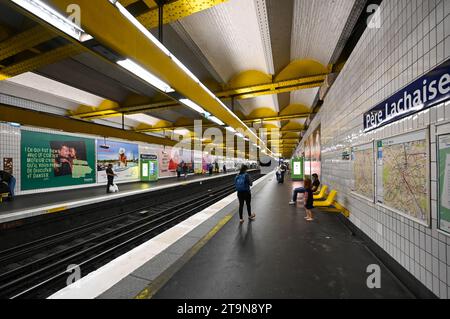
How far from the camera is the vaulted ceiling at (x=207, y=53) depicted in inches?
117

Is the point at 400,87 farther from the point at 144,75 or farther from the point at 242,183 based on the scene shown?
the point at 144,75

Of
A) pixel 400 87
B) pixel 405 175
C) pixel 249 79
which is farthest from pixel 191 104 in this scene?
pixel 405 175

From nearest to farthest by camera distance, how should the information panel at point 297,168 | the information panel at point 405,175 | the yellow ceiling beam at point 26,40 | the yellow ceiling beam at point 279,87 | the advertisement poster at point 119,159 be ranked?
the information panel at point 405,175
the yellow ceiling beam at point 26,40
the yellow ceiling beam at point 279,87
the advertisement poster at point 119,159
the information panel at point 297,168

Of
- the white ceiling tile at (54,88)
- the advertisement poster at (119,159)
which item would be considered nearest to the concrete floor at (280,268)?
the white ceiling tile at (54,88)

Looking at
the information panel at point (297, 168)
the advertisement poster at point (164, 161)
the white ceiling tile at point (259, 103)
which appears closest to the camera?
the white ceiling tile at point (259, 103)

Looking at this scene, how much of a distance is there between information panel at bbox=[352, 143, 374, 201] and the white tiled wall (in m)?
0.17

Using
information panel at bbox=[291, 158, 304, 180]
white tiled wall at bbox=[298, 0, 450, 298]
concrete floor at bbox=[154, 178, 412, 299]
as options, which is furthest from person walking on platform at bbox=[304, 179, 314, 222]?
information panel at bbox=[291, 158, 304, 180]

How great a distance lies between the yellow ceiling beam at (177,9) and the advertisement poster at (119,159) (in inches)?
426

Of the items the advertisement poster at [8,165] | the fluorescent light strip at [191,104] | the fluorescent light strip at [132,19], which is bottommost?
the advertisement poster at [8,165]

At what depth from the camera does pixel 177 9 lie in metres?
2.62

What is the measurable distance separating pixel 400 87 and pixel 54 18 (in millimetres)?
3959

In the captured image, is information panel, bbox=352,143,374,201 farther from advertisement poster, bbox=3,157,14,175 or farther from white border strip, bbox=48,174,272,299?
advertisement poster, bbox=3,157,14,175

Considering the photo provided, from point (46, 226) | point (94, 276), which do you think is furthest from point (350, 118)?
point (46, 226)

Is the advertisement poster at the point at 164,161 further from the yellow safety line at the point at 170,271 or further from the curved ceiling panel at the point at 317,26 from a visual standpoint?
the curved ceiling panel at the point at 317,26
